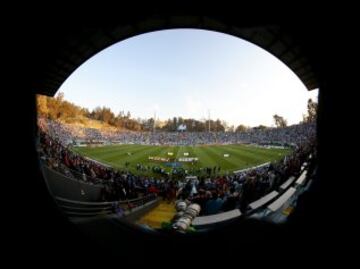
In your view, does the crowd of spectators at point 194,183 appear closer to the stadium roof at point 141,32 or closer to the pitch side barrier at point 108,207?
the pitch side barrier at point 108,207

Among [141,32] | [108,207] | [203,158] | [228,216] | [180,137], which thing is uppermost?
[141,32]

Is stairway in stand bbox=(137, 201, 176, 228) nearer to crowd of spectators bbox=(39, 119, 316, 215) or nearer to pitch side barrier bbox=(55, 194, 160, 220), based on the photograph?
pitch side barrier bbox=(55, 194, 160, 220)

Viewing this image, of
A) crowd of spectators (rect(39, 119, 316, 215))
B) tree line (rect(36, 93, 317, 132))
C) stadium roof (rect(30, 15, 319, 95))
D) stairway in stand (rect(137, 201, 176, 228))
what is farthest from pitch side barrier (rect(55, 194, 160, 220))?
tree line (rect(36, 93, 317, 132))

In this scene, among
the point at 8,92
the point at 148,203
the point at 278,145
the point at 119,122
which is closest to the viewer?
the point at 8,92

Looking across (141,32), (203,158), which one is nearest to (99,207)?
(141,32)

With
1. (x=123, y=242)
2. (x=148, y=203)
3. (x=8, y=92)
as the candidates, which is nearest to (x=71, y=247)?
(x=123, y=242)

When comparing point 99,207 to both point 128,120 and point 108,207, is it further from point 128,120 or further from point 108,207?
point 128,120

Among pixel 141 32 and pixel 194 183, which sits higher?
pixel 141 32

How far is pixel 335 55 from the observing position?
151 inches

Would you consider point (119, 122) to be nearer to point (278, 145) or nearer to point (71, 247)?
point (278, 145)

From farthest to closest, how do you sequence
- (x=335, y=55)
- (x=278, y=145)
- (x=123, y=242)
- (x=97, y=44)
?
(x=278, y=145) → (x=97, y=44) → (x=123, y=242) → (x=335, y=55)

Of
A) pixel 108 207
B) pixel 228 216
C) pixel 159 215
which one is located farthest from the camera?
pixel 159 215

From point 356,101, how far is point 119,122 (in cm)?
12873

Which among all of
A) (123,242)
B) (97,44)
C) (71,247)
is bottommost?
→ (123,242)
